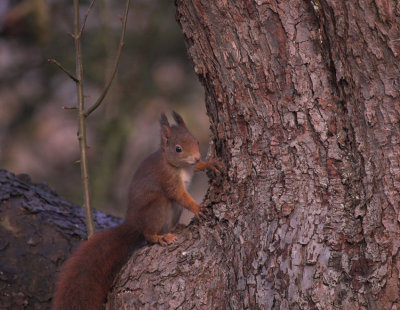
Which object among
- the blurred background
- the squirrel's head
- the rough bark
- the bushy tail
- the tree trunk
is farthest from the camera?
the blurred background

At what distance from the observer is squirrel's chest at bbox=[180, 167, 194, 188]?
280 cm

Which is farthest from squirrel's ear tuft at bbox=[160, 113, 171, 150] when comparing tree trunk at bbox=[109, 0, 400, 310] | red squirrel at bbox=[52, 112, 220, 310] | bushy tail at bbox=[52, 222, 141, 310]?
tree trunk at bbox=[109, 0, 400, 310]

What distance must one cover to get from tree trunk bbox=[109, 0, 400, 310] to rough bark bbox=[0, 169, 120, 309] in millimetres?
595

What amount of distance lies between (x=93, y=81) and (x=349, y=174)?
15.2 ft

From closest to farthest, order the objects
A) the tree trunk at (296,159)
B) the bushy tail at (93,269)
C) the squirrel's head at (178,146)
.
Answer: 1. the tree trunk at (296,159)
2. the bushy tail at (93,269)
3. the squirrel's head at (178,146)

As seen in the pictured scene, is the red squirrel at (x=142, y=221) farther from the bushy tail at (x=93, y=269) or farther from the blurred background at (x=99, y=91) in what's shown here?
the blurred background at (x=99, y=91)

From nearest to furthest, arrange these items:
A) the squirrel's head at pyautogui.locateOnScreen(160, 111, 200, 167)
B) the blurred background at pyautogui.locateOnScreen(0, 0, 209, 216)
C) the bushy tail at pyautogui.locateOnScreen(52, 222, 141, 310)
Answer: the bushy tail at pyautogui.locateOnScreen(52, 222, 141, 310), the squirrel's head at pyautogui.locateOnScreen(160, 111, 200, 167), the blurred background at pyautogui.locateOnScreen(0, 0, 209, 216)

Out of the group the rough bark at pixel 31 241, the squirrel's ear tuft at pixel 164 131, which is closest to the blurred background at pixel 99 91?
the rough bark at pixel 31 241

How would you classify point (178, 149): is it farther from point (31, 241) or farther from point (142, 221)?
point (31, 241)

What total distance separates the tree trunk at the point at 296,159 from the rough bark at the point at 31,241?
595mm

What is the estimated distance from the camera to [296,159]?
1.97m

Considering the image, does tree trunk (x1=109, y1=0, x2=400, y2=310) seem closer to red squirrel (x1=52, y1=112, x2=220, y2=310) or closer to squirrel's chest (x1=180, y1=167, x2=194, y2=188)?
red squirrel (x1=52, y1=112, x2=220, y2=310)

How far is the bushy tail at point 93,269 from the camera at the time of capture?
88.3 inches

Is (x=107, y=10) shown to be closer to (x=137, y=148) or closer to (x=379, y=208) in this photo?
(x=137, y=148)
